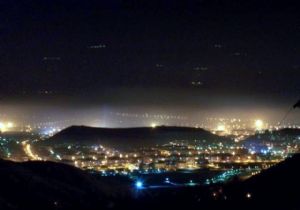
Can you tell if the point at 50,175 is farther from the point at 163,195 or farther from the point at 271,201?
the point at 271,201

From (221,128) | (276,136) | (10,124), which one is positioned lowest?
(276,136)

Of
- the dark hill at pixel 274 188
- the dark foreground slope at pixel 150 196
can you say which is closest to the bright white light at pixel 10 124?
the dark foreground slope at pixel 150 196

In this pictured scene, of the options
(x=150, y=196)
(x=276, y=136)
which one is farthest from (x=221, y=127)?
(x=150, y=196)

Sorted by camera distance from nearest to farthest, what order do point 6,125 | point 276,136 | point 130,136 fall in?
point 276,136
point 130,136
point 6,125

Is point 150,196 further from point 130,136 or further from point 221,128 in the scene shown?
point 221,128

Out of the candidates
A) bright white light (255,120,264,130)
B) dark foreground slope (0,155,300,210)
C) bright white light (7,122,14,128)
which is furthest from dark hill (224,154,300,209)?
bright white light (7,122,14,128)

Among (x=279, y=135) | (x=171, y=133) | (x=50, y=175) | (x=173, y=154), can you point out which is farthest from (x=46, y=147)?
(x=50, y=175)
